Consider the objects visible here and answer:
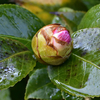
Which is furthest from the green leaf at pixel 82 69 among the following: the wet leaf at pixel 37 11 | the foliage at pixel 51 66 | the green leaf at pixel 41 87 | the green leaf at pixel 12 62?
the wet leaf at pixel 37 11

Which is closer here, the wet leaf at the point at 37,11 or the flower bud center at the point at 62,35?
the flower bud center at the point at 62,35

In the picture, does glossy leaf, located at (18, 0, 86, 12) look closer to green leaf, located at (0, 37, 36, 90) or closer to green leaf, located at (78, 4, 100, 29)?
green leaf, located at (78, 4, 100, 29)

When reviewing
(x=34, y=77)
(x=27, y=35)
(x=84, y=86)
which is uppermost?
(x=27, y=35)

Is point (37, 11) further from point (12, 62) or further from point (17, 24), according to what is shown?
point (12, 62)

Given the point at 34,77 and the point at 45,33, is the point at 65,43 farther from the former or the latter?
the point at 34,77

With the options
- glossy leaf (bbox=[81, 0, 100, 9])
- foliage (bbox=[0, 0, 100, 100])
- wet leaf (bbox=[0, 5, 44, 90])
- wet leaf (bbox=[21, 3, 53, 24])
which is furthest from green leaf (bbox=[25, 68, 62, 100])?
glossy leaf (bbox=[81, 0, 100, 9])

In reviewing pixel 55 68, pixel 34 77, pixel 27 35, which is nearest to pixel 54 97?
pixel 34 77

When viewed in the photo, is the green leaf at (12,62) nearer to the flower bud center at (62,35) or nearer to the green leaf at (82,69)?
the green leaf at (82,69)
